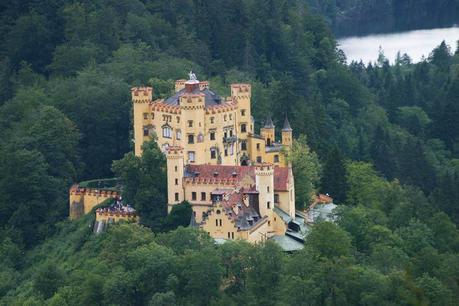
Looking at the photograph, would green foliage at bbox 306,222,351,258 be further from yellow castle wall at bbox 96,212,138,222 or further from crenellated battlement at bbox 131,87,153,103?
crenellated battlement at bbox 131,87,153,103

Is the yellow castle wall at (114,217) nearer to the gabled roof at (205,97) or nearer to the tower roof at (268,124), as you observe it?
the gabled roof at (205,97)

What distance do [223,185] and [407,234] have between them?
9.97m

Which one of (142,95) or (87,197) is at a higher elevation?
(142,95)

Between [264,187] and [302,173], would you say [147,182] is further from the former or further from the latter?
[302,173]

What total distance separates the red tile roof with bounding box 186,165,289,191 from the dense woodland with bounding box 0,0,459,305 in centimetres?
207

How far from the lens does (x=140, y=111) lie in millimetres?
108000

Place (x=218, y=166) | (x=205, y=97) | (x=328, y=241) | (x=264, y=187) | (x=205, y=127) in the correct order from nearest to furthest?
(x=328, y=241) < (x=264, y=187) < (x=218, y=166) < (x=205, y=127) < (x=205, y=97)

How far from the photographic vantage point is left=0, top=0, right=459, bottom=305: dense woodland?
315 feet

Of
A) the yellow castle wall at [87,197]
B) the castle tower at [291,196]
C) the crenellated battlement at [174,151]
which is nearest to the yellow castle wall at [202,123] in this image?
the crenellated battlement at [174,151]

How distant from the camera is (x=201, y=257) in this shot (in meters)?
95.5

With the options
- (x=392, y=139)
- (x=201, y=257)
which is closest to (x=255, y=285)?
(x=201, y=257)

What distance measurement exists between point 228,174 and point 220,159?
3.48 meters

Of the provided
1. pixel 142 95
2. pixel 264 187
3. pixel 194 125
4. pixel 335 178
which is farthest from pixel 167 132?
pixel 335 178

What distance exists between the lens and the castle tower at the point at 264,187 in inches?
3942
